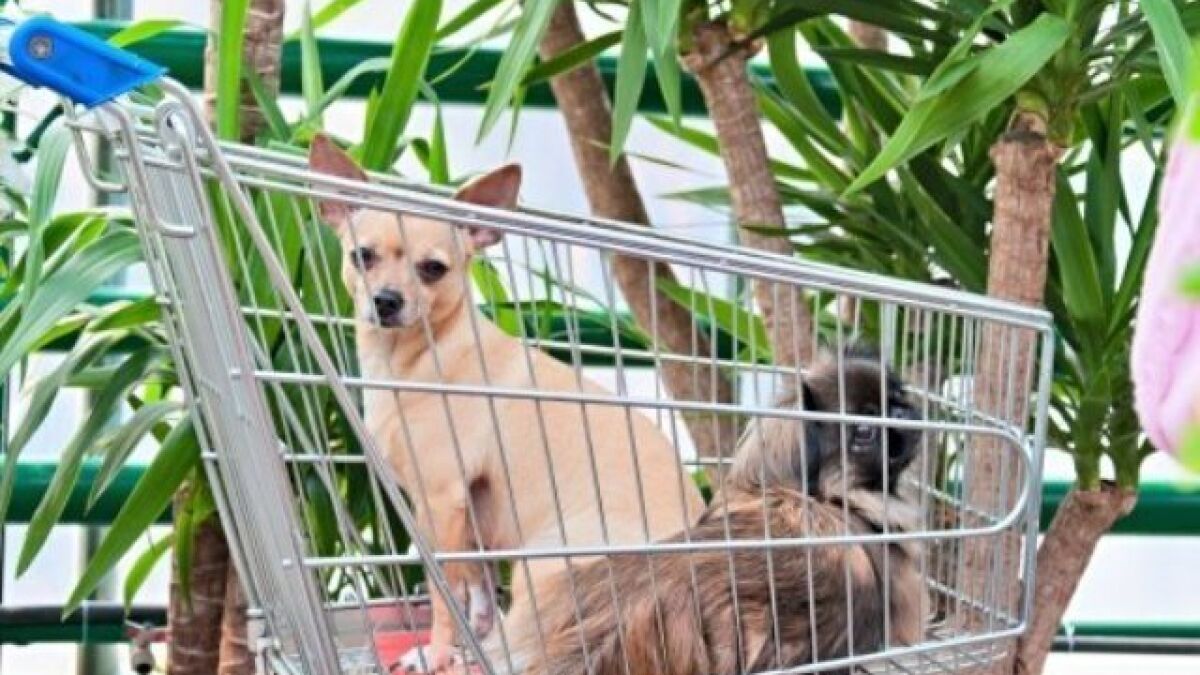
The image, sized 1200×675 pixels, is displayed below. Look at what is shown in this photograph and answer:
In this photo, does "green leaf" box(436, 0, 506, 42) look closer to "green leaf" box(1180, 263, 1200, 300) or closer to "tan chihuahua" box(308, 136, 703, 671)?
"tan chihuahua" box(308, 136, 703, 671)

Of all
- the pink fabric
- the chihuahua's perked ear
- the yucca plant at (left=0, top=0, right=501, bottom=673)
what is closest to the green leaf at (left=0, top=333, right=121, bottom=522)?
the yucca plant at (left=0, top=0, right=501, bottom=673)

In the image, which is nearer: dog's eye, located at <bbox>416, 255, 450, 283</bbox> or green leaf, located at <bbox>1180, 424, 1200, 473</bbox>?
green leaf, located at <bbox>1180, 424, 1200, 473</bbox>

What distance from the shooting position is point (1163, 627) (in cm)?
367

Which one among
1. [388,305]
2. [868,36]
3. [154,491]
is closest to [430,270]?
[388,305]

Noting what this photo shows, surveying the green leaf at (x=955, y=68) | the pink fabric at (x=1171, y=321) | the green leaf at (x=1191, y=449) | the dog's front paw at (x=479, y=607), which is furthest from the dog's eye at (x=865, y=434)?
the green leaf at (x=1191, y=449)

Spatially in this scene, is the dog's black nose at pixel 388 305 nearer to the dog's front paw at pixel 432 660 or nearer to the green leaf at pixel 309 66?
the dog's front paw at pixel 432 660

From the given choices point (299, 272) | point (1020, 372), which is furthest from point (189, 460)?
point (1020, 372)

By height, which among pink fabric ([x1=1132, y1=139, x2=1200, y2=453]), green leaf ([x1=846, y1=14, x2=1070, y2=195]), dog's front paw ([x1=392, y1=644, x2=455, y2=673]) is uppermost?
green leaf ([x1=846, y1=14, x2=1070, y2=195])

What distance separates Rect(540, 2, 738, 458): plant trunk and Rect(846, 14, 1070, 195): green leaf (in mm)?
758

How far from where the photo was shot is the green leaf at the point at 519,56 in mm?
2342

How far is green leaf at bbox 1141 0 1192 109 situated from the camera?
207cm

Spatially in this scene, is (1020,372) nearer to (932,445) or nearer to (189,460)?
(932,445)

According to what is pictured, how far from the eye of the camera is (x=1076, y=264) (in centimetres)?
255

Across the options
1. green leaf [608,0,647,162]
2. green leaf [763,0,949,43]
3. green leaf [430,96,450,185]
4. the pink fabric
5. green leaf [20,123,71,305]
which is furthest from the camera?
green leaf [430,96,450,185]
